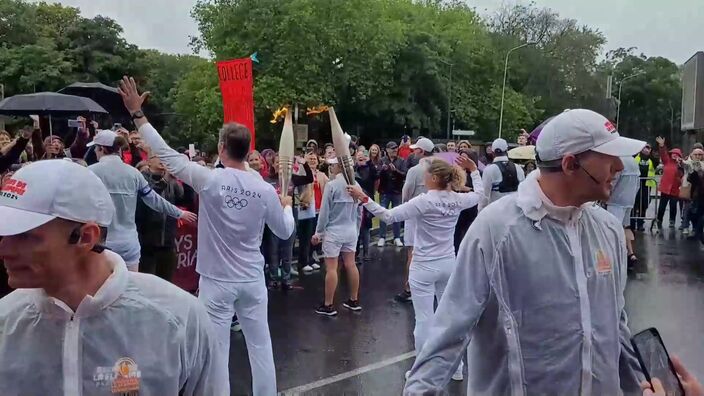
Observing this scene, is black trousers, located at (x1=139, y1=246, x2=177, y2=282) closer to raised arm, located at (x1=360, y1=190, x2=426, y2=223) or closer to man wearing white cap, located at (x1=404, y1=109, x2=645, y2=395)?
raised arm, located at (x1=360, y1=190, x2=426, y2=223)

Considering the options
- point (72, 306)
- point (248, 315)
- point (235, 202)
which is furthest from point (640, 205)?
point (72, 306)

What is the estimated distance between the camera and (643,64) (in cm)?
9081

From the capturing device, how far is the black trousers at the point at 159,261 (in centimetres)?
834

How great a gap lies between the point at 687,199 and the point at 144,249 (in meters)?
13.1

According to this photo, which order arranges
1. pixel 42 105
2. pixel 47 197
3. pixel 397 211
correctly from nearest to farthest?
pixel 47 197
pixel 397 211
pixel 42 105

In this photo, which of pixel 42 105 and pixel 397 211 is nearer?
pixel 397 211

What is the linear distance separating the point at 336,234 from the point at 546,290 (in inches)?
253

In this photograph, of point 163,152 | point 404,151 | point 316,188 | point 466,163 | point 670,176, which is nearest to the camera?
point 163,152

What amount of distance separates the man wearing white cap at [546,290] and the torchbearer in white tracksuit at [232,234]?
274 centimetres

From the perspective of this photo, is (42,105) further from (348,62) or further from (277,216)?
(348,62)

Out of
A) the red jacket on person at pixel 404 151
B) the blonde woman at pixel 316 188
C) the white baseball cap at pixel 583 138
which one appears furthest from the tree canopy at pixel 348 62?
the white baseball cap at pixel 583 138

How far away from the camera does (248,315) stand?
551cm

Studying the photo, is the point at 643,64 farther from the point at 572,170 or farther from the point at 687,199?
the point at 572,170

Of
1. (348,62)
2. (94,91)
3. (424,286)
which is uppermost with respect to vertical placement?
(348,62)
